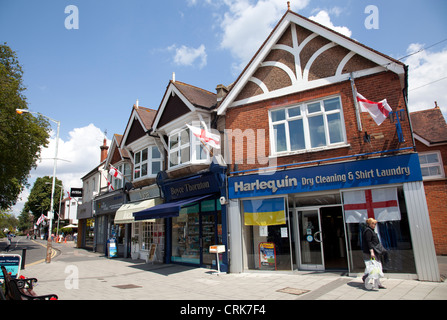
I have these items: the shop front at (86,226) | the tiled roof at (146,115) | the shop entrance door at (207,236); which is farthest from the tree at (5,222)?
the shop entrance door at (207,236)

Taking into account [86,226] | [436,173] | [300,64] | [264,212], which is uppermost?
[300,64]

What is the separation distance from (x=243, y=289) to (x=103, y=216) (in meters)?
19.2

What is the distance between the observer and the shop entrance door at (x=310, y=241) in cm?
1032

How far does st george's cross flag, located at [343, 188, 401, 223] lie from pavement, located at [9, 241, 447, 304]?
185 cm

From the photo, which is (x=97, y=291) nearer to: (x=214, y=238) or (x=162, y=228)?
(x=214, y=238)

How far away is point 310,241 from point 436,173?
28.5 feet

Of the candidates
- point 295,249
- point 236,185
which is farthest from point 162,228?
point 295,249

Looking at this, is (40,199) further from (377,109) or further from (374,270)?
(374,270)

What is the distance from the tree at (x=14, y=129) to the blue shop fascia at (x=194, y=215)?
13.4 m

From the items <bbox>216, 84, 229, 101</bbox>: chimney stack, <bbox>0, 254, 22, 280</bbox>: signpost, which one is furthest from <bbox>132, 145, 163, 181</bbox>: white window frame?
<bbox>0, 254, 22, 280</bbox>: signpost

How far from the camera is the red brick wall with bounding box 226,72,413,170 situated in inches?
361

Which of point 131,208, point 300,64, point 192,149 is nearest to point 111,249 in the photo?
point 131,208

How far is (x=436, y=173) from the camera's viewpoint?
46.9ft

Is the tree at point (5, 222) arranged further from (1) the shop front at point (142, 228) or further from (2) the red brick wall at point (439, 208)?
(2) the red brick wall at point (439, 208)
